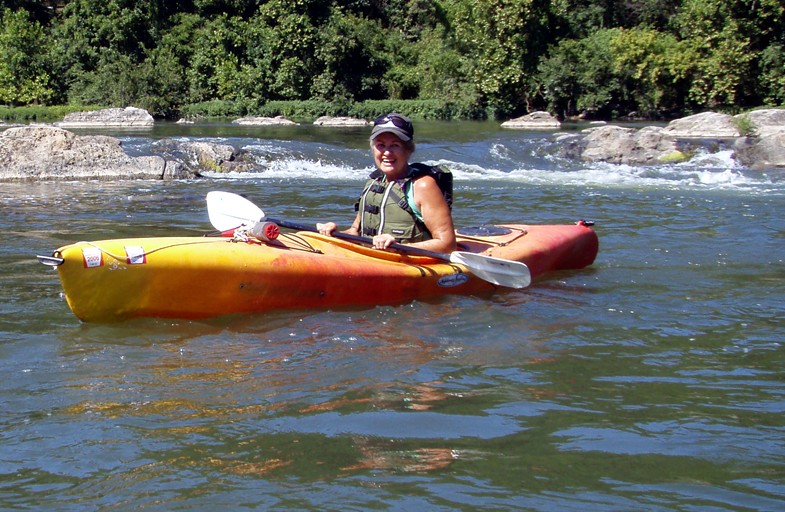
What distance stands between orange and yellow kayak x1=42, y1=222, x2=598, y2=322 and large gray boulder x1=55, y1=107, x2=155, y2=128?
21.0 meters

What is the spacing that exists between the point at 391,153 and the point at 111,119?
22.1 meters

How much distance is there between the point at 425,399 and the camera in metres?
3.38

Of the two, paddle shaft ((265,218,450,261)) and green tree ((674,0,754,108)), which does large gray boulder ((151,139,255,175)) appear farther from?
green tree ((674,0,754,108))

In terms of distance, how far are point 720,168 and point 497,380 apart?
11.0 metres

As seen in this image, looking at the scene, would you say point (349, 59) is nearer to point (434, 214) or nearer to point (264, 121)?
point (264, 121)

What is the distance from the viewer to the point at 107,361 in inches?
151

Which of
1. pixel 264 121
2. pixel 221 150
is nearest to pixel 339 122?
pixel 264 121

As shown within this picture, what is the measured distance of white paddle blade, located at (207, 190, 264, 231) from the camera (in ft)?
16.3

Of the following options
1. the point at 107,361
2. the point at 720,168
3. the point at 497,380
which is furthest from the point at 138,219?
the point at 720,168

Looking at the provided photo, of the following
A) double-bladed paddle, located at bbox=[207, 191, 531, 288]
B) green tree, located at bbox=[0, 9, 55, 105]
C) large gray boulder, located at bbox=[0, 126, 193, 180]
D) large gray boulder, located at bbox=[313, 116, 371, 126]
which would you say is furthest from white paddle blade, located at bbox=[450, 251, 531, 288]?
green tree, located at bbox=[0, 9, 55, 105]

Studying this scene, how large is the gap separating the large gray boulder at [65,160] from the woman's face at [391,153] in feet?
23.7

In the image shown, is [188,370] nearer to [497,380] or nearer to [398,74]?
[497,380]

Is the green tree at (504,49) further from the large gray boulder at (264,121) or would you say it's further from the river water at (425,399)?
the river water at (425,399)

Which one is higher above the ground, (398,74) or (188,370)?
(398,74)
